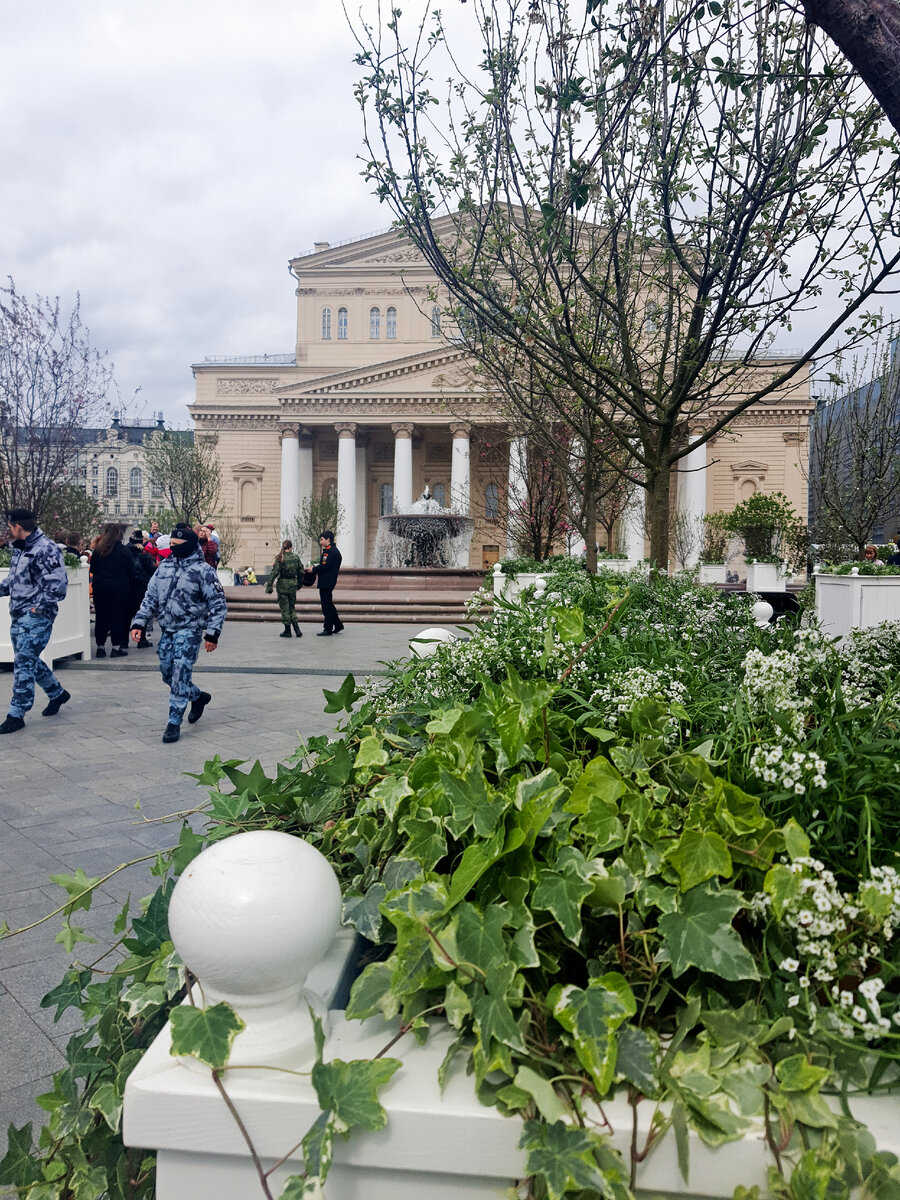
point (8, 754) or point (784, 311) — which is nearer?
point (784, 311)

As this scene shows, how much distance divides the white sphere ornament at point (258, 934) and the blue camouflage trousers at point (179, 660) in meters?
6.38

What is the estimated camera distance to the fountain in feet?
100

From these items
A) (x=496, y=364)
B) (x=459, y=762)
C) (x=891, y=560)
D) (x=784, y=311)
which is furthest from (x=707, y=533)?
(x=459, y=762)

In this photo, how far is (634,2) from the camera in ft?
17.2

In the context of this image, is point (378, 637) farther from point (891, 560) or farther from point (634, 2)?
point (634, 2)

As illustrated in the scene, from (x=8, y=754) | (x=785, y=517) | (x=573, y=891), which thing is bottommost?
(x=8, y=754)

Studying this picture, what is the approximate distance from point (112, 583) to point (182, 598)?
5.87 meters

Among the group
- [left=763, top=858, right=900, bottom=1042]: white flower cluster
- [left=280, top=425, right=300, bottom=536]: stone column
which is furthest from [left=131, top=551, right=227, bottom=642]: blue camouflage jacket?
[left=280, top=425, right=300, bottom=536]: stone column

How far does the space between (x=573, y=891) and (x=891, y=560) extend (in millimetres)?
19244

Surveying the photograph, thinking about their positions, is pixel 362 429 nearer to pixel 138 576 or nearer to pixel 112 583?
pixel 138 576

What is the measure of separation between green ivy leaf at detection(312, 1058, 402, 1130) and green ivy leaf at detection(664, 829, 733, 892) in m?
0.61

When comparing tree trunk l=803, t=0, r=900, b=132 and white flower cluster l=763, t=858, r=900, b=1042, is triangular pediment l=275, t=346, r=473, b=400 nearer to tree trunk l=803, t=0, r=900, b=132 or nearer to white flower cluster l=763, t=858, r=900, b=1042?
tree trunk l=803, t=0, r=900, b=132

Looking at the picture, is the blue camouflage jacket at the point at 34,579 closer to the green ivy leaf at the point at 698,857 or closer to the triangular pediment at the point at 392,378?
the green ivy leaf at the point at 698,857

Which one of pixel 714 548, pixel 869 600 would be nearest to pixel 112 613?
pixel 869 600
